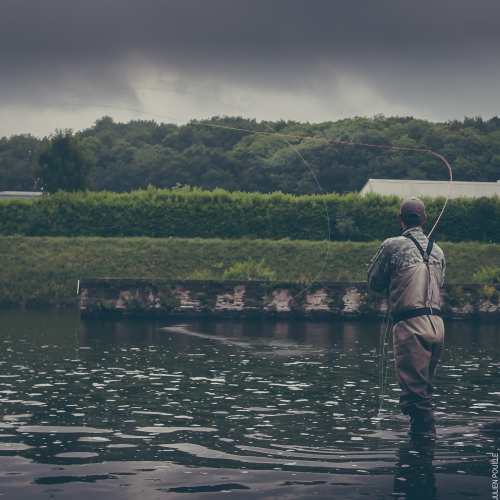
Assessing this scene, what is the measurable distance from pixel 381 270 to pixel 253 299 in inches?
797

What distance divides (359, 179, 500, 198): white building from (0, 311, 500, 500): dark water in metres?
31.2

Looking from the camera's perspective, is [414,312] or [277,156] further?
[277,156]

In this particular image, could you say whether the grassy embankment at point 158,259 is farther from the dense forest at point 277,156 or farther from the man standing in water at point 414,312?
the man standing in water at point 414,312

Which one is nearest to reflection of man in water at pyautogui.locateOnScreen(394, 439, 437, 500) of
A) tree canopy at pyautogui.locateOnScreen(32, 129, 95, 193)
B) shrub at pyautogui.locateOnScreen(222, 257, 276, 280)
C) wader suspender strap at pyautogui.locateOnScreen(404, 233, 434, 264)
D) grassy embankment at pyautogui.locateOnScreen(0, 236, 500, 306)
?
wader suspender strap at pyautogui.locateOnScreen(404, 233, 434, 264)

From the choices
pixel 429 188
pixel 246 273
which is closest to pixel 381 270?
pixel 246 273

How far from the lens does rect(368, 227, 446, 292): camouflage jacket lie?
809cm

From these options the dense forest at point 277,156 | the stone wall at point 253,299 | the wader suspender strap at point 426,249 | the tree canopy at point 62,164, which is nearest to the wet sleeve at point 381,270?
the wader suspender strap at point 426,249

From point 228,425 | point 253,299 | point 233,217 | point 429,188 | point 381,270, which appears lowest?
point 228,425

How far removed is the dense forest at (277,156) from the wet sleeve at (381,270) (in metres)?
53.9

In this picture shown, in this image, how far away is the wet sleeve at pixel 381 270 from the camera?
8.13m

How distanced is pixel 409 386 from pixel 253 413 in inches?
95.9

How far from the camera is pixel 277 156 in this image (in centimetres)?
7269

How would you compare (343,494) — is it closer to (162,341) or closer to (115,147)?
(162,341)

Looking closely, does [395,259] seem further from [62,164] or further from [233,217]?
[62,164]
